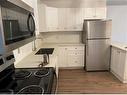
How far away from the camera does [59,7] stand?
14.1 ft

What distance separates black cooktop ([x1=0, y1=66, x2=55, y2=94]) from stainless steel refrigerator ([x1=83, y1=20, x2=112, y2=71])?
2878 millimetres

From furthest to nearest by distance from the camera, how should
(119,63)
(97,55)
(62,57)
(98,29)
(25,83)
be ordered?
(62,57)
(97,55)
(98,29)
(119,63)
(25,83)

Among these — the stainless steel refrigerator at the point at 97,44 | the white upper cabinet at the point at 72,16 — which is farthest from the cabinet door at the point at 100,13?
the stainless steel refrigerator at the point at 97,44

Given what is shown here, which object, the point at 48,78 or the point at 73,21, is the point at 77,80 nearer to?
the point at 73,21

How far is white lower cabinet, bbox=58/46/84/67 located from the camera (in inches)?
170

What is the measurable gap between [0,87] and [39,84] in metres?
0.34

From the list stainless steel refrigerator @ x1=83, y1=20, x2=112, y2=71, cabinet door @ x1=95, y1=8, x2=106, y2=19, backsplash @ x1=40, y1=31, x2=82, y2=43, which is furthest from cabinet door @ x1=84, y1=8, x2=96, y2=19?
backsplash @ x1=40, y1=31, x2=82, y2=43

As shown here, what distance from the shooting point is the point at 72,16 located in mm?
4332

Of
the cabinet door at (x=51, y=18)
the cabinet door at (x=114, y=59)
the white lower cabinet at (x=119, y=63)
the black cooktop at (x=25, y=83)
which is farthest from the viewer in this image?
the cabinet door at (x=51, y=18)

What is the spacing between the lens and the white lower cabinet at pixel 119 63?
3.25m

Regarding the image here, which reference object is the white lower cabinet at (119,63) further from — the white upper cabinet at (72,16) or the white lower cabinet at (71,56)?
the white upper cabinet at (72,16)

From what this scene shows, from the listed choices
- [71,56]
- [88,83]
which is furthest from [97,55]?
[88,83]

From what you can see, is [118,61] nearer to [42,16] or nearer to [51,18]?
[51,18]

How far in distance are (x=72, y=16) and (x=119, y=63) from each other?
207cm
